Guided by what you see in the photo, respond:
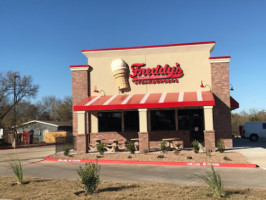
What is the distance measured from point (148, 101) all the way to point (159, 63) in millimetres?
4070

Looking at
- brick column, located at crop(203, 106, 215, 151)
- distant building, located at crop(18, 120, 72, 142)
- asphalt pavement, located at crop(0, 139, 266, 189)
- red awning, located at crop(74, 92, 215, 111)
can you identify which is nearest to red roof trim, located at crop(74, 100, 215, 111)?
red awning, located at crop(74, 92, 215, 111)

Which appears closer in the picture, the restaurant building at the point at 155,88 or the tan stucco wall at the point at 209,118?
the tan stucco wall at the point at 209,118

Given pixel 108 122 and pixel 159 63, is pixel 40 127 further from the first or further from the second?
pixel 159 63

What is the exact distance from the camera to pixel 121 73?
65.2 ft

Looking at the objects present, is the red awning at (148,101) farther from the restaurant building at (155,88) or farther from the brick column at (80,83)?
the brick column at (80,83)

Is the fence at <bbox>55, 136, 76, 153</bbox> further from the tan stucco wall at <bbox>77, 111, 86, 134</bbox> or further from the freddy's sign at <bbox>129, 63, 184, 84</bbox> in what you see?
the freddy's sign at <bbox>129, 63, 184, 84</bbox>

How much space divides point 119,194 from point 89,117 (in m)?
13.9

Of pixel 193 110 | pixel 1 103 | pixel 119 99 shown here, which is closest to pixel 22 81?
pixel 1 103

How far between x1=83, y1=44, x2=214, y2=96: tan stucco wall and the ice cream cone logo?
0.42 m

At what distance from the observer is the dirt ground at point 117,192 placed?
6.88m

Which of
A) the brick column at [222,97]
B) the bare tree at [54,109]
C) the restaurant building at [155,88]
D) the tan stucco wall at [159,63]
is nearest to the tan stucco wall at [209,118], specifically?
the restaurant building at [155,88]

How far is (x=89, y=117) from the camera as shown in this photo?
67.8ft

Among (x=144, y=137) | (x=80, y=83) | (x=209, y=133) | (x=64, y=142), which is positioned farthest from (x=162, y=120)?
(x=64, y=142)

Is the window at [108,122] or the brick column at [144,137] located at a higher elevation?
the window at [108,122]
